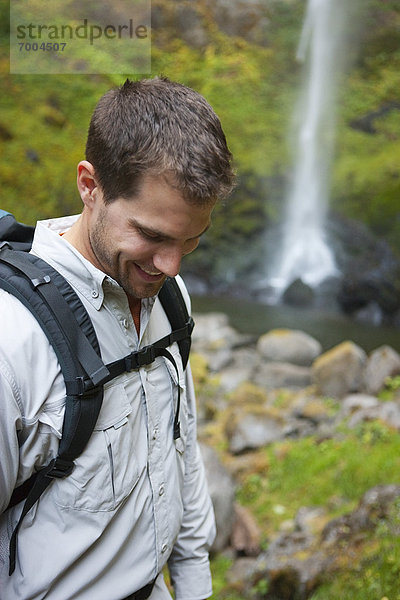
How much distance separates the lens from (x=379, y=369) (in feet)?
26.6

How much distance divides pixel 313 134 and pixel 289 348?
6.35 m

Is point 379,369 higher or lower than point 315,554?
lower

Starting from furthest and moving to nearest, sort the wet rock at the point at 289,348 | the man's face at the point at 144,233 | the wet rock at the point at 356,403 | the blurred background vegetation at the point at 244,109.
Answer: the blurred background vegetation at the point at 244,109 → the wet rock at the point at 289,348 → the wet rock at the point at 356,403 → the man's face at the point at 144,233

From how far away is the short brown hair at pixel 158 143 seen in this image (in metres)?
1.15

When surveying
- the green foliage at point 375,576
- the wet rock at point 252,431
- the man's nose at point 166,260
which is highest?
the man's nose at point 166,260

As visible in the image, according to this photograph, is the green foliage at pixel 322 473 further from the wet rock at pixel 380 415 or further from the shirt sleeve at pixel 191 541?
the shirt sleeve at pixel 191 541

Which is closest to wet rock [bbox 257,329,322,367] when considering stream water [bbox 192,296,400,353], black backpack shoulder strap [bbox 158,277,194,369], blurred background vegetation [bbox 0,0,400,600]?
stream water [bbox 192,296,400,353]

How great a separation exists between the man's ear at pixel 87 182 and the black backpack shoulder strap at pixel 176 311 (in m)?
0.42

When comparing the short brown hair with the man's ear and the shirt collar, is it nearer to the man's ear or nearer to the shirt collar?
the man's ear

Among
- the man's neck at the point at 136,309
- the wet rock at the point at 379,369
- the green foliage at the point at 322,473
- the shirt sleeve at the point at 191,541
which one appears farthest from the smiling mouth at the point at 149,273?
the wet rock at the point at 379,369

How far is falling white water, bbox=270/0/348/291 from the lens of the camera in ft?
44.7

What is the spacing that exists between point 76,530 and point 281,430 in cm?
575

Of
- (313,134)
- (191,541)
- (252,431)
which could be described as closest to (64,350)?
(191,541)

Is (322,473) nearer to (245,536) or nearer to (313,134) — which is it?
(245,536)
